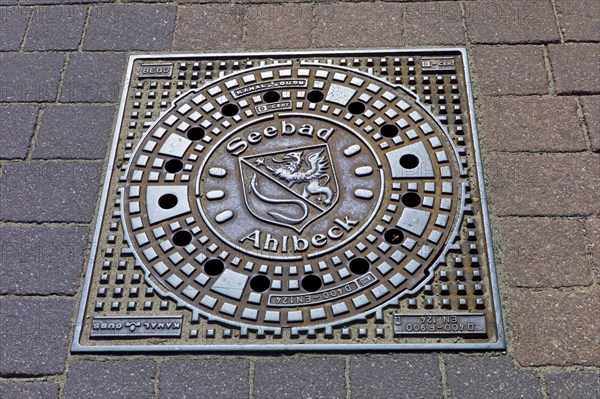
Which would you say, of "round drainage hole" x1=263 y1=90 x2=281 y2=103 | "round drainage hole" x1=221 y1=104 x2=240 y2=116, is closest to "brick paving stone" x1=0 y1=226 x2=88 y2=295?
"round drainage hole" x1=221 y1=104 x2=240 y2=116

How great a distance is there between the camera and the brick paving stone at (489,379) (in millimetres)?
2377

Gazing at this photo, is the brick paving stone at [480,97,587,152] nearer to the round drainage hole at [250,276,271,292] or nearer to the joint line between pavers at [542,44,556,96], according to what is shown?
the joint line between pavers at [542,44,556,96]

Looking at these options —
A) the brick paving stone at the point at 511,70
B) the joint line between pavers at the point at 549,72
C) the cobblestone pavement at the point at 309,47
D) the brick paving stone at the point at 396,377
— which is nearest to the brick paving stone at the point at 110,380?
the cobblestone pavement at the point at 309,47

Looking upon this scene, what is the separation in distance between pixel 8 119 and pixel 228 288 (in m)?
1.64

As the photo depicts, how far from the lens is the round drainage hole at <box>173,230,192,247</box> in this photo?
277 centimetres

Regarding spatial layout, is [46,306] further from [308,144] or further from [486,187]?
[486,187]

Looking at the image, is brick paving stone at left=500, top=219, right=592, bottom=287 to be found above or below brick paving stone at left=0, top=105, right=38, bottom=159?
below

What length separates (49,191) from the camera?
299cm

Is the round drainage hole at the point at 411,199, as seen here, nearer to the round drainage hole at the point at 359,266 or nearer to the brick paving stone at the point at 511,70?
the round drainage hole at the point at 359,266

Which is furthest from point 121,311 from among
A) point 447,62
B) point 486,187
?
point 447,62

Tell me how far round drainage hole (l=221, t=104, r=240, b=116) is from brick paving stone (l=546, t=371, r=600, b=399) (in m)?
1.94

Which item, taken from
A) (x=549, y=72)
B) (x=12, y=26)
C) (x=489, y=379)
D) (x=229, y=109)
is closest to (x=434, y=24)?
(x=549, y=72)

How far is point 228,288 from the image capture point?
262 cm

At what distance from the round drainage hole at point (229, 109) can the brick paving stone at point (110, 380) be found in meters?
1.35
